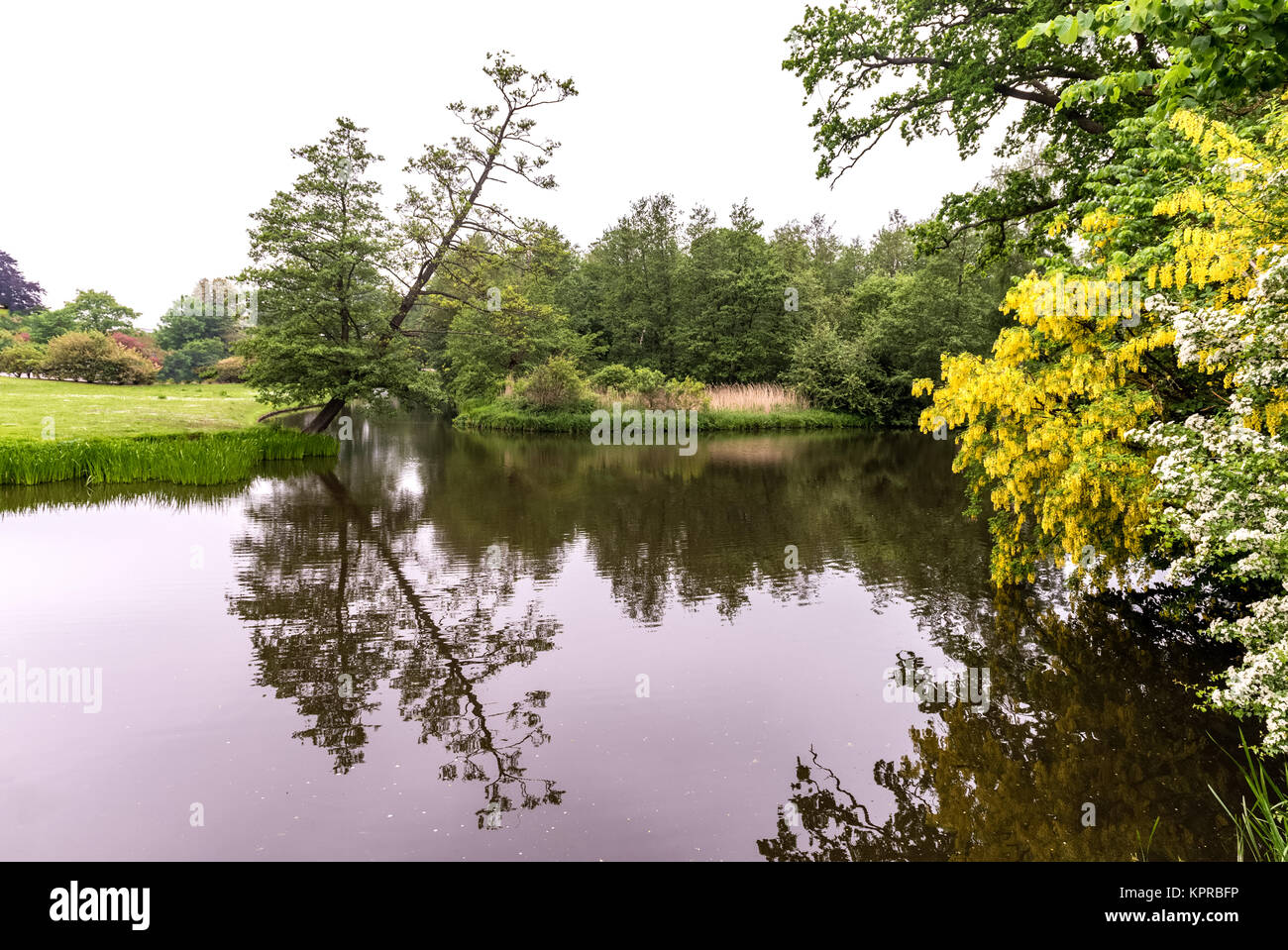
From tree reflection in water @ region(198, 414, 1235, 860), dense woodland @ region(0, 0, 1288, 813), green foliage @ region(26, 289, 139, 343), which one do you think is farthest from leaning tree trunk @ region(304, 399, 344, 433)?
green foliage @ region(26, 289, 139, 343)

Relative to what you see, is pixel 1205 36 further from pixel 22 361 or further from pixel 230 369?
pixel 230 369

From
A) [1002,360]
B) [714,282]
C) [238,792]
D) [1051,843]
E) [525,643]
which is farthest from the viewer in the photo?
[714,282]

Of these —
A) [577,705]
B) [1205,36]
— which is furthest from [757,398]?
[1205,36]

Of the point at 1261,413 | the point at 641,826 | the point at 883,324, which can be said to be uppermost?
the point at 883,324

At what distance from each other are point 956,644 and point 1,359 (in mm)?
47471

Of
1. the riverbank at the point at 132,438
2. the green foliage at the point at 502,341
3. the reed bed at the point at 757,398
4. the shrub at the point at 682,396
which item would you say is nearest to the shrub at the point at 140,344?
the riverbank at the point at 132,438

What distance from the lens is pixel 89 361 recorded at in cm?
3359

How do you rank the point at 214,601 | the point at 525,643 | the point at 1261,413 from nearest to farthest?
the point at 1261,413 < the point at 525,643 < the point at 214,601

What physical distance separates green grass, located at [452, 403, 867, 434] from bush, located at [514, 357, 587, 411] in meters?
0.62

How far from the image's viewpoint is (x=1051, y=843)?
3.84 m

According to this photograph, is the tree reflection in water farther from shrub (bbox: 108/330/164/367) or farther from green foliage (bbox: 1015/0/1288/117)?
shrub (bbox: 108/330/164/367)

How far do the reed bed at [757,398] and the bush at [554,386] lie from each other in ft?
24.5
